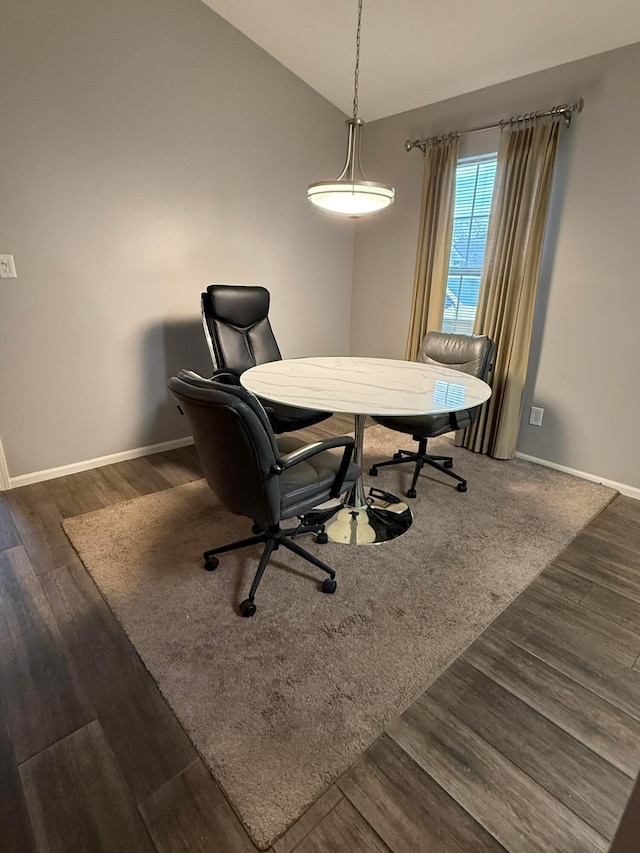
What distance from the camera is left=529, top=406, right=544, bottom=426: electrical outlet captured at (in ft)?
10.3

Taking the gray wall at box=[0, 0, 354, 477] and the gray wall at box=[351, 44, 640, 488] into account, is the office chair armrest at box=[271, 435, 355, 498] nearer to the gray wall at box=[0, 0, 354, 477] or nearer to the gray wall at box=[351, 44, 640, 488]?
the gray wall at box=[0, 0, 354, 477]

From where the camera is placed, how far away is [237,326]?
9.86 ft

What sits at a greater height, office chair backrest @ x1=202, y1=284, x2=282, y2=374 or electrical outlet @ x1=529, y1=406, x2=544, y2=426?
office chair backrest @ x1=202, y1=284, x2=282, y2=374

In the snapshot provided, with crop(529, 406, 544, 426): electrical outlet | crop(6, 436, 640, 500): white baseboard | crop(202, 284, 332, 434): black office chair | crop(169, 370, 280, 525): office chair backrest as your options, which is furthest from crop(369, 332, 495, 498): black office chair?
crop(169, 370, 280, 525): office chair backrest

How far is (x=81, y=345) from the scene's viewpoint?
278 cm

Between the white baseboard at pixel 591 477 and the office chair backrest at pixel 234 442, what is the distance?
2301 mm

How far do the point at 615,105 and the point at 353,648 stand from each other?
3.14 meters

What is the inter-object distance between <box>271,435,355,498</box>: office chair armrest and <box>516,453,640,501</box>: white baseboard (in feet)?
6.54

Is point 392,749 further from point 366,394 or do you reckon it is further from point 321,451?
point 366,394

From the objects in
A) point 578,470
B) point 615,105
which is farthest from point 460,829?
point 615,105

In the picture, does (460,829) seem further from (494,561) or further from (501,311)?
(501,311)

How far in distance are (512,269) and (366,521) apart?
195 cm

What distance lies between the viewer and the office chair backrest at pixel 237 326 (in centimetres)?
287

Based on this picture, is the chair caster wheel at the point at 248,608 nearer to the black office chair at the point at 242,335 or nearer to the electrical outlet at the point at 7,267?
the black office chair at the point at 242,335
